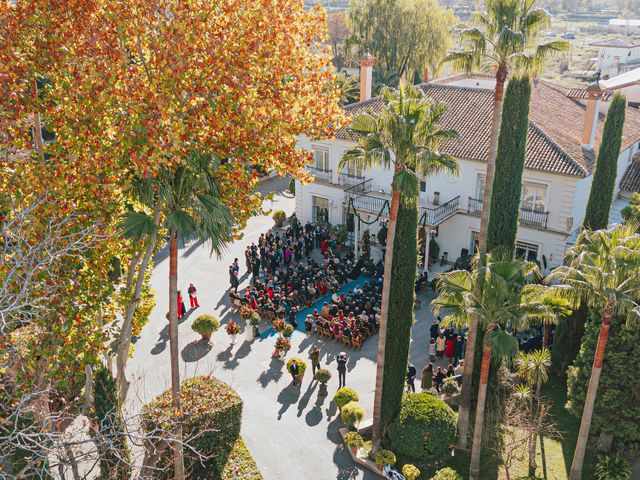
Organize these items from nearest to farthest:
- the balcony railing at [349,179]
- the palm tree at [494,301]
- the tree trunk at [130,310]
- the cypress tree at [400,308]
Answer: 1. the tree trunk at [130,310]
2. the palm tree at [494,301]
3. the cypress tree at [400,308]
4. the balcony railing at [349,179]

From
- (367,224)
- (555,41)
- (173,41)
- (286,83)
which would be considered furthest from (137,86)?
(367,224)

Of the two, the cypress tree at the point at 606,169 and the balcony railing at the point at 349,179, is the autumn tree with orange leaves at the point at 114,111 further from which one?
the balcony railing at the point at 349,179

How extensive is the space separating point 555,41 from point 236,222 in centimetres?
977

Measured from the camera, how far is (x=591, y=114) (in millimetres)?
28375

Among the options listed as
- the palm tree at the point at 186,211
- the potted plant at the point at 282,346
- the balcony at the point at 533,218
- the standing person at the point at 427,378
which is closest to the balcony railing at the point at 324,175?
the balcony at the point at 533,218

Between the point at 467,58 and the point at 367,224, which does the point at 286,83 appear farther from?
the point at 367,224

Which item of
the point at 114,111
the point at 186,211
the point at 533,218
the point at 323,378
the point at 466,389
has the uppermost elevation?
the point at 114,111

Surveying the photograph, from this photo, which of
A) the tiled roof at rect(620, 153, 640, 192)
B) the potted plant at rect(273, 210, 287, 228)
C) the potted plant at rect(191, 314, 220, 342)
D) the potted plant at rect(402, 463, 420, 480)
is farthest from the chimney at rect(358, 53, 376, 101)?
the potted plant at rect(402, 463, 420, 480)

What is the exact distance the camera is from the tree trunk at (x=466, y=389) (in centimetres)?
1695

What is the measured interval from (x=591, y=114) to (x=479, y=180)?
5788 millimetres

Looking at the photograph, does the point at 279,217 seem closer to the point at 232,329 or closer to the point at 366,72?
the point at 366,72

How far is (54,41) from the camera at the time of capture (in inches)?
519

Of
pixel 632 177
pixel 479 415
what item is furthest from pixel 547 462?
pixel 632 177

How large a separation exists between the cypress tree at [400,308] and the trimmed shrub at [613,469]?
553 cm
